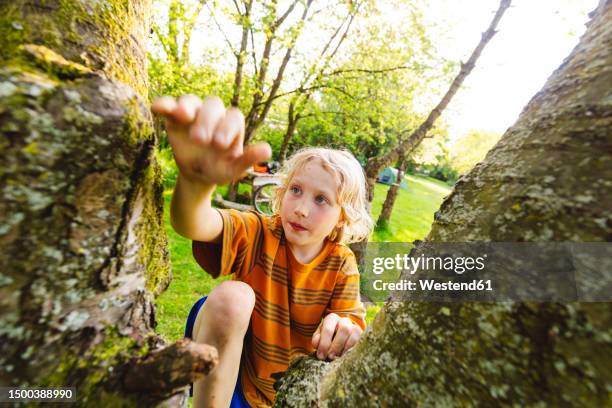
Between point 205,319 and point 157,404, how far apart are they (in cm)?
90

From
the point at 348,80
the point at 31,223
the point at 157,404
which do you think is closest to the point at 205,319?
the point at 157,404

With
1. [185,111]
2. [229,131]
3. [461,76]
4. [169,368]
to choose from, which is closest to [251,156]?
[229,131]

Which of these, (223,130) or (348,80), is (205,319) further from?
(348,80)

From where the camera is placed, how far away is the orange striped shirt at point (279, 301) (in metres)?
2.33

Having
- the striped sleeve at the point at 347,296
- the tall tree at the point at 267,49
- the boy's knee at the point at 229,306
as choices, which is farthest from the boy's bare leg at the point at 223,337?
the tall tree at the point at 267,49

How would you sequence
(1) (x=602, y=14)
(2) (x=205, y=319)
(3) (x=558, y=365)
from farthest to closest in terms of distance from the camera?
(2) (x=205, y=319) < (1) (x=602, y=14) < (3) (x=558, y=365)

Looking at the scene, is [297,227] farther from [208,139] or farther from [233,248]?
[208,139]

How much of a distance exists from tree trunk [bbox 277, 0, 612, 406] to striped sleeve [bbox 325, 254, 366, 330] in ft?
4.41

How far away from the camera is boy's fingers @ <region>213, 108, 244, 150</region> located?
852 mm

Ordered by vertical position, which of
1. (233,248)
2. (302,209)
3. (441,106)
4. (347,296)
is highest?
(441,106)

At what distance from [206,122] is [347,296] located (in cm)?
201

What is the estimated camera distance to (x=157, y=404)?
2.70ft

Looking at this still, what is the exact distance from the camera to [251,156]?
2.97 ft

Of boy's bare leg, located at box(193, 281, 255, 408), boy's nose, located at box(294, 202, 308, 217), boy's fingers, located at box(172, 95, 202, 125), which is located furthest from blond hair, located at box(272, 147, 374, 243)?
boy's fingers, located at box(172, 95, 202, 125)
